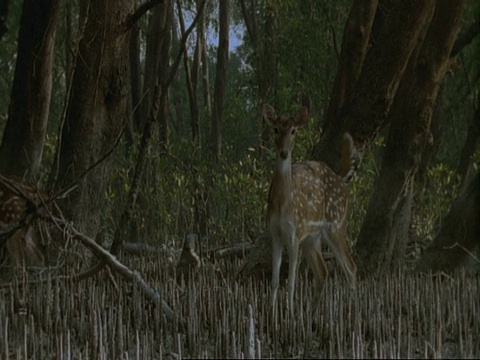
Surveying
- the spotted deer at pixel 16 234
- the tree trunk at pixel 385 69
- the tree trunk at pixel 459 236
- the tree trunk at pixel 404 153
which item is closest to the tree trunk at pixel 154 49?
the spotted deer at pixel 16 234

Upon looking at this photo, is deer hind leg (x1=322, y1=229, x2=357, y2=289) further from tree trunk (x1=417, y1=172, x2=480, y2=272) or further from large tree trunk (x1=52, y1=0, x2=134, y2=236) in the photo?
large tree trunk (x1=52, y1=0, x2=134, y2=236)

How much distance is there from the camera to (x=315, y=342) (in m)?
5.01

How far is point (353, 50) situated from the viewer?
28.0 ft

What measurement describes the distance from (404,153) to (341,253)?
1321 mm

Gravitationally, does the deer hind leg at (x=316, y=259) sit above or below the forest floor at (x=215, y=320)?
above

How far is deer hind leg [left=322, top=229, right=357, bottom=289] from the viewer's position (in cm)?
718

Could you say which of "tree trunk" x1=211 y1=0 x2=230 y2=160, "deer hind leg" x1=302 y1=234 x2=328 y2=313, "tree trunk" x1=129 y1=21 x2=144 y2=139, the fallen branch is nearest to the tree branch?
the fallen branch

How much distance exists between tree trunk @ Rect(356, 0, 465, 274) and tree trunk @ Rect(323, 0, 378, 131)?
621mm

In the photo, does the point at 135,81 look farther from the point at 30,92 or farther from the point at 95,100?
the point at 95,100

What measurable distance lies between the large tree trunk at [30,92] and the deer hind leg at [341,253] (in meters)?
3.10

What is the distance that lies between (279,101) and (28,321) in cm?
945

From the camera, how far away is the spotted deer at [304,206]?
623cm

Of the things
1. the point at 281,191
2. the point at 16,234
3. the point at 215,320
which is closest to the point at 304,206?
the point at 281,191

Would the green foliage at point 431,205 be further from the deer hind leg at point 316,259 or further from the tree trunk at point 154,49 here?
the tree trunk at point 154,49
